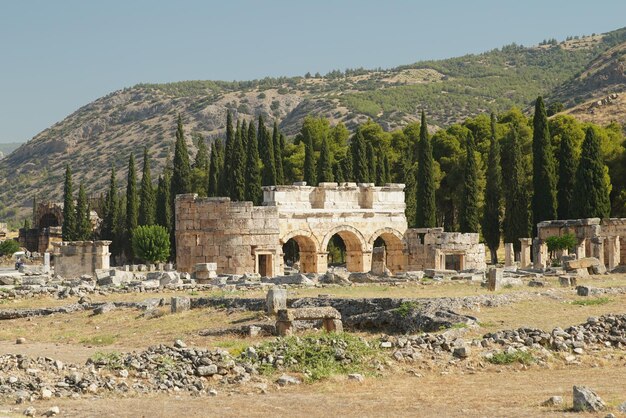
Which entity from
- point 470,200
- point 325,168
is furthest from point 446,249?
point 325,168

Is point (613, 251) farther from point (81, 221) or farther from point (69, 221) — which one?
point (69, 221)

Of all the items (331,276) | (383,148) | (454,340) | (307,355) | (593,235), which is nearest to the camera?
(307,355)

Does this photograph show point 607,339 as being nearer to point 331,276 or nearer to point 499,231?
point 331,276

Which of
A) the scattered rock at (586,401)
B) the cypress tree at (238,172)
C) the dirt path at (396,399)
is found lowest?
the dirt path at (396,399)

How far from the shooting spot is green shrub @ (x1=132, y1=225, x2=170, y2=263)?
56.0m

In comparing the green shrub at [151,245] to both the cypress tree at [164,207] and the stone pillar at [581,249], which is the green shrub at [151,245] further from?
the stone pillar at [581,249]

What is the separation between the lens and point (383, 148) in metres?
70.1

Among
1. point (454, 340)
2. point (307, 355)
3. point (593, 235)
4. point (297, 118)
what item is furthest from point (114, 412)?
point (297, 118)

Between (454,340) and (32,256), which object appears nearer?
(454,340)

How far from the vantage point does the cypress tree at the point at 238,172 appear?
190 ft

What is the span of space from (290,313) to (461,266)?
24.4 m

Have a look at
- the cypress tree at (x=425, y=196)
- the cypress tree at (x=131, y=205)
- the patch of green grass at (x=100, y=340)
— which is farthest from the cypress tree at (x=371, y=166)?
the patch of green grass at (x=100, y=340)

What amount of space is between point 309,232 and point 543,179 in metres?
12.8

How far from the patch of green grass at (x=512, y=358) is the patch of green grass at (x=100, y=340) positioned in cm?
896
